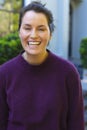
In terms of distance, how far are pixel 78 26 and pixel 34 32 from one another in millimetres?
12285

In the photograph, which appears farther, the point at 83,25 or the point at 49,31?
the point at 83,25

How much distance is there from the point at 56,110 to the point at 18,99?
0.72ft

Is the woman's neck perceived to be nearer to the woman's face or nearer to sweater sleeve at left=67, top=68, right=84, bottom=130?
the woman's face

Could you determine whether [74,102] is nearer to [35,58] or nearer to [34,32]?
[35,58]

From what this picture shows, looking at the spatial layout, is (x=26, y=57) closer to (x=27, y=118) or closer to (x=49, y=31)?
(x=49, y=31)

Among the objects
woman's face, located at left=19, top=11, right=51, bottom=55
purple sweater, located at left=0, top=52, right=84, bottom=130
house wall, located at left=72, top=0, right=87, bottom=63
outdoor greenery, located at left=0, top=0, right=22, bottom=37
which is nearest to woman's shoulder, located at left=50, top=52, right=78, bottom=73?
purple sweater, located at left=0, top=52, right=84, bottom=130

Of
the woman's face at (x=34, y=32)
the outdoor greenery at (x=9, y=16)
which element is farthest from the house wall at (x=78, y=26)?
the woman's face at (x=34, y=32)

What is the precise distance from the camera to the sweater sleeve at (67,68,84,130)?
228 cm

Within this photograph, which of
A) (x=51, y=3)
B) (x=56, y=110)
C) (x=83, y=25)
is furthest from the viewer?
(x=83, y=25)

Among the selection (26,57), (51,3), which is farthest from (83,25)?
(26,57)

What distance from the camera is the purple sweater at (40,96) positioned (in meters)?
2.23

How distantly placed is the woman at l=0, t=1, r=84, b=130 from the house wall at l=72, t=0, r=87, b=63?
11.6m

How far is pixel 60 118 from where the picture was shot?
2264 mm

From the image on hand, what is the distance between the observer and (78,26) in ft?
47.1
